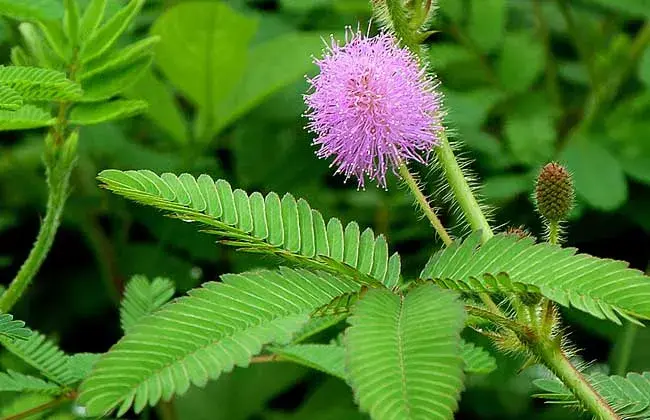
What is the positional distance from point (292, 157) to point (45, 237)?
107 centimetres

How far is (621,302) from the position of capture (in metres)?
0.83

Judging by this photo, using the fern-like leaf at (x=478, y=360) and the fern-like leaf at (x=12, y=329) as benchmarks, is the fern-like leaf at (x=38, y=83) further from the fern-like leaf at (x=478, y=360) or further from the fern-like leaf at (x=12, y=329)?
the fern-like leaf at (x=478, y=360)

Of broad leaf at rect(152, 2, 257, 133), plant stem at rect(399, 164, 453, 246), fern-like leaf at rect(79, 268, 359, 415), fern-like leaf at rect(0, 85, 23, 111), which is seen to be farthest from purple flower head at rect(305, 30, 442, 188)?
broad leaf at rect(152, 2, 257, 133)

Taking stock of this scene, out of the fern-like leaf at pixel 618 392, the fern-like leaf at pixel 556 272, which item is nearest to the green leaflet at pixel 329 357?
the fern-like leaf at pixel 618 392

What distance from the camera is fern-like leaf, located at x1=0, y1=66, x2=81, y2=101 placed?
1.10 meters

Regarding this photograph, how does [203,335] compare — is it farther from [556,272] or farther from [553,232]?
[553,232]

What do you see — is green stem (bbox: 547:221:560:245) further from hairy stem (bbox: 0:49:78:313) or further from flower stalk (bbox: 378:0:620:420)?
hairy stem (bbox: 0:49:78:313)

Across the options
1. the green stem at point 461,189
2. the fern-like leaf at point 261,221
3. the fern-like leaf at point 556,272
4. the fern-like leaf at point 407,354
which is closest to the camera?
the fern-like leaf at point 407,354

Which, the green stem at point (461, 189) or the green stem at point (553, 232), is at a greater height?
the green stem at point (461, 189)

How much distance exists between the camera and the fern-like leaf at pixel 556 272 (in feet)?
2.73

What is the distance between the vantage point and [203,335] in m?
0.81

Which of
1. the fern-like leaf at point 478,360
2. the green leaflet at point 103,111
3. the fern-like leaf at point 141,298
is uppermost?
the green leaflet at point 103,111

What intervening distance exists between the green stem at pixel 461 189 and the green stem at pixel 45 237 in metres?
0.54

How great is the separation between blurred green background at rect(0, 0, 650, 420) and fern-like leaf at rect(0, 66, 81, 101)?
2.99 ft
